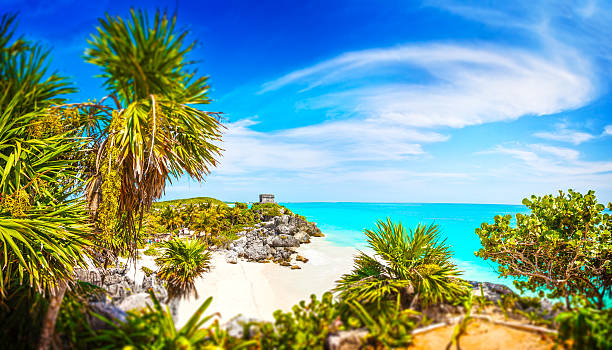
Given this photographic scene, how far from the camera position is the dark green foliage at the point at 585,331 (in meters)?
2.25

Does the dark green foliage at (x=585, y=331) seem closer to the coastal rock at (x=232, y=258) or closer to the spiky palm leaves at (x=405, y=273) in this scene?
the spiky palm leaves at (x=405, y=273)

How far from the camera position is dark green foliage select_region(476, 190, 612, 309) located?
4.93 meters

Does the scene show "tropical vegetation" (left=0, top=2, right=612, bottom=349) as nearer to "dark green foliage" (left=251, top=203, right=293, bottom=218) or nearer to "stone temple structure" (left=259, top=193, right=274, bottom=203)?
"dark green foliage" (left=251, top=203, right=293, bottom=218)

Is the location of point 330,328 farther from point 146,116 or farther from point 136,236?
point 136,236

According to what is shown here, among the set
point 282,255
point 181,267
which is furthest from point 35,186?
point 282,255

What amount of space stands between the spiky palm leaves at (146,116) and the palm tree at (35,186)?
58 centimetres

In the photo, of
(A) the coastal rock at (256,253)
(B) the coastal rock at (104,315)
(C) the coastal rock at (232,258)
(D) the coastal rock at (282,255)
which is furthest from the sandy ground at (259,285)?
(B) the coastal rock at (104,315)

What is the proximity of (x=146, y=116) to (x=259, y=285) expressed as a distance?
646cm

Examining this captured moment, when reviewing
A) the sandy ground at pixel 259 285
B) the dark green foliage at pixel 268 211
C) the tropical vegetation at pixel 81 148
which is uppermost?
the tropical vegetation at pixel 81 148

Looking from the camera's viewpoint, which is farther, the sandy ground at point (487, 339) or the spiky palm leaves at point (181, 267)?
the spiky palm leaves at point (181, 267)

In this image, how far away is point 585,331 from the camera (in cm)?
234

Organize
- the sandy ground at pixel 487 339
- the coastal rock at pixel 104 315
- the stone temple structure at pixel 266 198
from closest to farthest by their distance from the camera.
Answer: the sandy ground at pixel 487 339 < the coastal rock at pixel 104 315 < the stone temple structure at pixel 266 198

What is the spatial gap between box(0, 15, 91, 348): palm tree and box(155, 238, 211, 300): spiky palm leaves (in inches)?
102

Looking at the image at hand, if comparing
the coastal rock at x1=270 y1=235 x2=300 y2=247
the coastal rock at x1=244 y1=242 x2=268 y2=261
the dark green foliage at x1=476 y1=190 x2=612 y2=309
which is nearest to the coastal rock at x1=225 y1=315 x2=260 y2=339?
Result: the dark green foliage at x1=476 y1=190 x2=612 y2=309
